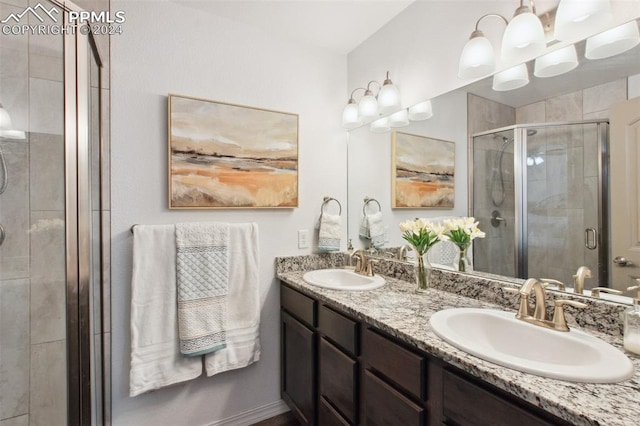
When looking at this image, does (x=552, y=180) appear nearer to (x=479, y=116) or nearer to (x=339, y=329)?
(x=479, y=116)

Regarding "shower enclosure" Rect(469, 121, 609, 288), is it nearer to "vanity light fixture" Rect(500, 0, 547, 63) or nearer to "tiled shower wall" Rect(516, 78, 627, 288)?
"tiled shower wall" Rect(516, 78, 627, 288)

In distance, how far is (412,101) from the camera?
69.1 inches

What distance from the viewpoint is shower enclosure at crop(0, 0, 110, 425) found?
1153mm

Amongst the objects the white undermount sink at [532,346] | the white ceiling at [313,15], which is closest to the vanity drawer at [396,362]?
the white undermount sink at [532,346]

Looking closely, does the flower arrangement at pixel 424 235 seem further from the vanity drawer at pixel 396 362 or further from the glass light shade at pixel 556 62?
the glass light shade at pixel 556 62

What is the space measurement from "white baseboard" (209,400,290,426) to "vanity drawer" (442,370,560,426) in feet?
4.60

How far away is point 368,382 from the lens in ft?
3.81

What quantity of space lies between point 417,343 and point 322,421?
88cm

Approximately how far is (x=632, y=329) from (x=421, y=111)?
4.20 feet

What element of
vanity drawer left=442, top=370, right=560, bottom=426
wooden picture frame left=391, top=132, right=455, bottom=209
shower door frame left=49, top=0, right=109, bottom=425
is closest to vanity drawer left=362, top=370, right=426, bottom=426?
vanity drawer left=442, top=370, right=560, bottom=426

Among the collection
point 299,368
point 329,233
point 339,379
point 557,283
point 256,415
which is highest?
point 329,233

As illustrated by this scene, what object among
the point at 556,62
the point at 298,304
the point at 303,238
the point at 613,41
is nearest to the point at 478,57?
the point at 556,62

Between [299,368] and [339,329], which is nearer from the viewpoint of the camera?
[339,329]

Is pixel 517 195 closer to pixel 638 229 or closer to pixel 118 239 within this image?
pixel 638 229
